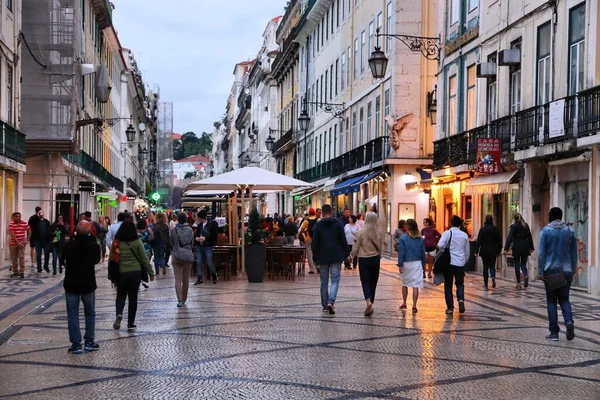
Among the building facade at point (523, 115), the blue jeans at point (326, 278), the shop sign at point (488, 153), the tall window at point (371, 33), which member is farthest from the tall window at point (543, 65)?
the tall window at point (371, 33)

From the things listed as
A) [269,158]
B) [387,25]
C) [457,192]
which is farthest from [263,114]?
[457,192]

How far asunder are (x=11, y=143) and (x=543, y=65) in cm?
1583

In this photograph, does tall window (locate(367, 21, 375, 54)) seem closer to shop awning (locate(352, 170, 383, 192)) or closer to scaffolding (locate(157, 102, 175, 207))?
shop awning (locate(352, 170, 383, 192))

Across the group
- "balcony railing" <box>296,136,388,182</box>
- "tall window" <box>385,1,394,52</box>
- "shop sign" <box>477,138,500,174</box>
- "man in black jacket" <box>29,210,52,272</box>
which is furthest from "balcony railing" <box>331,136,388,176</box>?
"man in black jacket" <box>29,210,52,272</box>

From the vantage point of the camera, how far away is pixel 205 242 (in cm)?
2167

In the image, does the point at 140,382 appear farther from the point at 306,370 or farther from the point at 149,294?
the point at 149,294

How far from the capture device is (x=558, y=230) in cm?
1267

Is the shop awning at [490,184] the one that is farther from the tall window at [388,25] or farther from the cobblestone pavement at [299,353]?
the tall window at [388,25]

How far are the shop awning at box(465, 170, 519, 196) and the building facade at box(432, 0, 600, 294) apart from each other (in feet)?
0.13

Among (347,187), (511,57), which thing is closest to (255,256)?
(511,57)

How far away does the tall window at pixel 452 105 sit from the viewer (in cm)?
3075

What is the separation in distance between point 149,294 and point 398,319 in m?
6.25

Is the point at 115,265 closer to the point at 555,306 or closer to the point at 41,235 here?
the point at 555,306

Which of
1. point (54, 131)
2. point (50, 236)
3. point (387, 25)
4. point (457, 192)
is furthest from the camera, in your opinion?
point (387, 25)
